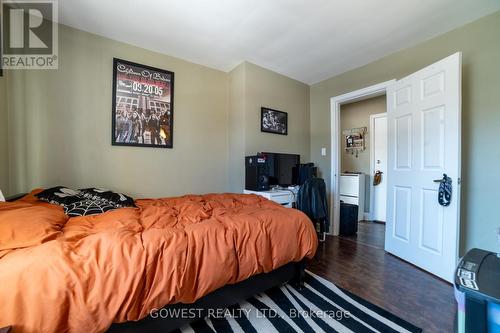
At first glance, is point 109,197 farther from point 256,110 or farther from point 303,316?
point 256,110

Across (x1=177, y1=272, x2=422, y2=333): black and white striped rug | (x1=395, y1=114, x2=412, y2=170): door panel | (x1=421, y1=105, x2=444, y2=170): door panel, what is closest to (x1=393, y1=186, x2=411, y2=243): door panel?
(x1=395, y1=114, x2=412, y2=170): door panel

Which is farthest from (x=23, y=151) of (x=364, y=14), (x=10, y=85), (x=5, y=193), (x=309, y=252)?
(x=364, y=14)

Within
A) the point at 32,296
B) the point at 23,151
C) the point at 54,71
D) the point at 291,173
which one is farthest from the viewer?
the point at 291,173

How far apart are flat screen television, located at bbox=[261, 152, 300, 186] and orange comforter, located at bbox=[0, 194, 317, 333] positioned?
1.43 metres

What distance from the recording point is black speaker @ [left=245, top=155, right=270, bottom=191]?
2661 mm

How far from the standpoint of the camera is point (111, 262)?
35.6 inches

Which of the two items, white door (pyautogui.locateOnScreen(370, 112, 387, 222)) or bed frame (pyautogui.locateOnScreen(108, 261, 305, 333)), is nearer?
bed frame (pyautogui.locateOnScreen(108, 261, 305, 333))

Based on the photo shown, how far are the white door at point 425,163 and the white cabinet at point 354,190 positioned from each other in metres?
1.34

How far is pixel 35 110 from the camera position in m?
1.95

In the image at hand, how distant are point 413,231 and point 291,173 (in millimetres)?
1611

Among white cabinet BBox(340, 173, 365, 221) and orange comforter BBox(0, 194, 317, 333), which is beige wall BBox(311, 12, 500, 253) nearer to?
white cabinet BBox(340, 173, 365, 221)

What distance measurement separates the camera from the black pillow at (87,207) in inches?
57.3

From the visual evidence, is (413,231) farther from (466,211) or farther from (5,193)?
(5,193)

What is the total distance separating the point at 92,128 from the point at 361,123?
14.9ft
